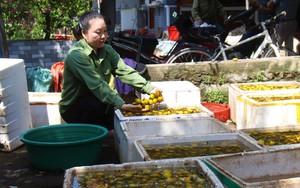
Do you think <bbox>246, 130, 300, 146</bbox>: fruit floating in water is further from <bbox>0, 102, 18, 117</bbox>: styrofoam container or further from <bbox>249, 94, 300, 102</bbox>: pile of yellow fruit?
→ <bbox>0, 102, 18, 117</bbox>: styrofoam container

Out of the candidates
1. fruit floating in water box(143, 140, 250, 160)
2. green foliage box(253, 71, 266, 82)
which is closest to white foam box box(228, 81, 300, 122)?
green foliage box(253, 71, 266, 82)

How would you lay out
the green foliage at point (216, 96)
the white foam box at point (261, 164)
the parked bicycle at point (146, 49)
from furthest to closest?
the parked bicycle at point (146, 49) → the green foliage at point (216, 96) → the white foam box at point (261, 164)

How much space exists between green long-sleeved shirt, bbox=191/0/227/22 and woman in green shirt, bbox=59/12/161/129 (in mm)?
3587

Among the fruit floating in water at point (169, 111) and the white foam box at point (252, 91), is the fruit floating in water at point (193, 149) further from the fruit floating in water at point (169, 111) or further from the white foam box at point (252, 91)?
the white foam box at point (252, 91)

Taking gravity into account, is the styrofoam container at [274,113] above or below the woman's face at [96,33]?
below

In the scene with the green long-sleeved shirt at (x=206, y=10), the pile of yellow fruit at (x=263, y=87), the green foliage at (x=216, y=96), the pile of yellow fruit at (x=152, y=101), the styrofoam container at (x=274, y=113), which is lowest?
the green foliage at (x=216, y=96)

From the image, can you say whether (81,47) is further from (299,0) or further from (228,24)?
(299,0)

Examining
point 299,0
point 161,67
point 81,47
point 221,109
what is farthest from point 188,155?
point 299,0

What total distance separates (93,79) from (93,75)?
0.04 m

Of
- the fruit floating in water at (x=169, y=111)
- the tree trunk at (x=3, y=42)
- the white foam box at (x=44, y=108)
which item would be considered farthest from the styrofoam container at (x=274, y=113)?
the tree trunk at (x=3, y=42)

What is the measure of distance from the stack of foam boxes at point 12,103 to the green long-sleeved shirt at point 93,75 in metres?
0.54

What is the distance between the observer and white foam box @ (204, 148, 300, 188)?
Result: 8.81 ft

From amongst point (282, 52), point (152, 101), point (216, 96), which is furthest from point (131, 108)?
point (282, 52)

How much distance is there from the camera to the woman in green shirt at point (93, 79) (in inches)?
161
